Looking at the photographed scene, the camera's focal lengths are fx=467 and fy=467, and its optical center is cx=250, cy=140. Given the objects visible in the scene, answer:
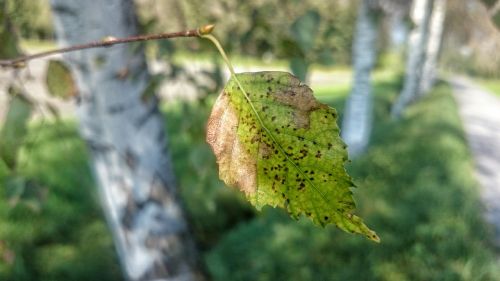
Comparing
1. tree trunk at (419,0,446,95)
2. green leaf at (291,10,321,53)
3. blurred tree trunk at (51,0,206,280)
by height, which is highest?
tree trunk at (419,0,446,95)

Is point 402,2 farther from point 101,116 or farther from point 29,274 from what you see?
point 101,116

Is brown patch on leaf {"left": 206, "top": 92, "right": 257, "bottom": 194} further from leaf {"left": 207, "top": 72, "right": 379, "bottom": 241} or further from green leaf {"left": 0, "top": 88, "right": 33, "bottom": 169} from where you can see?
green leaf {"left": 0, "top": 88, "right": 33, "bottom": 169}

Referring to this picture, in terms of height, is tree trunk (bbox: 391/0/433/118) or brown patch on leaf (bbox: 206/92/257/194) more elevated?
tree trunk (bbox: 391/0/433/118)

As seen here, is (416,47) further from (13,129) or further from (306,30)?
(13,129)

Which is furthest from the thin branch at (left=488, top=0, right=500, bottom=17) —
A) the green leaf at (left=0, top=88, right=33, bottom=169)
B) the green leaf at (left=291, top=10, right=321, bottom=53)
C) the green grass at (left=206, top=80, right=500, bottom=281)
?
the green grass at (left=206, top=80, right=500, bottom=281)

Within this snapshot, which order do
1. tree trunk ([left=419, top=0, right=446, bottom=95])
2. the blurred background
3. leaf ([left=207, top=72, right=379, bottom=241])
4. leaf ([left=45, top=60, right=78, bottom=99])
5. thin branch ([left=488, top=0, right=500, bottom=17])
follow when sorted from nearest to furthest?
leaf ([left=207, top=72, right=379, bottom=241]), thin branch ([left=488, top=0, right=500, bottom=17]), leaf ([left=45, top=60, right=78, bottom=99]), the blurred background, tree trunk ([left=419, top=0, right=446, bottom=95])

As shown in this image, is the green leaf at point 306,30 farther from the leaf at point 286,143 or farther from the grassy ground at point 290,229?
the leaf at point 286,143

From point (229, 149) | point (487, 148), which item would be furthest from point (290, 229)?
point (487, 148)
